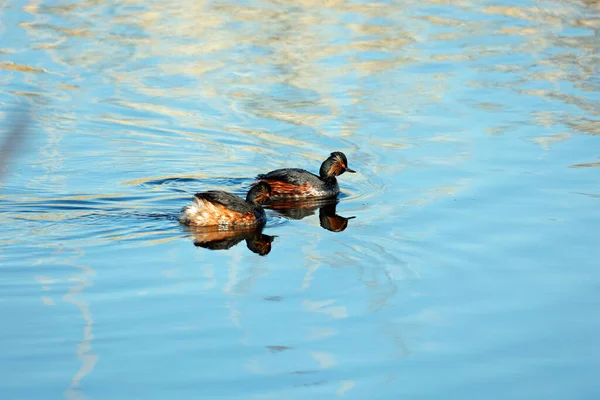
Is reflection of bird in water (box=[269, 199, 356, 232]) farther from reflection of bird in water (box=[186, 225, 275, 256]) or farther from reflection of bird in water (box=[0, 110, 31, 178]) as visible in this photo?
reflection of bird in water (box=[0, 110, 31, 178])

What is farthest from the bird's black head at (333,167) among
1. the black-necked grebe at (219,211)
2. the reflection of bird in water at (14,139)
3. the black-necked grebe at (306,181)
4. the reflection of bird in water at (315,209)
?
the reflection of bird in water at (14,139)

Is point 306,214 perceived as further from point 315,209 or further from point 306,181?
point 306,181

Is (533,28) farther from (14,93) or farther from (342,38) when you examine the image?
(14,93)

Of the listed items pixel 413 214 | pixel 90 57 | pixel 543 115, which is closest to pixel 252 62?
pixel 90 57

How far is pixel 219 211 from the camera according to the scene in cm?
1150

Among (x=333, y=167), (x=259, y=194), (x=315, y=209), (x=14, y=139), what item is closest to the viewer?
(x=14, y=139)

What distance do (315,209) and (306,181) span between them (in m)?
0.51

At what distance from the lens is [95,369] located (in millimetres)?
7074

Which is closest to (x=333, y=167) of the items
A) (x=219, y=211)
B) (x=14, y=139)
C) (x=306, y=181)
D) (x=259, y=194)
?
(x=306, y=181)

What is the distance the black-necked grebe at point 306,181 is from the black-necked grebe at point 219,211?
136cm

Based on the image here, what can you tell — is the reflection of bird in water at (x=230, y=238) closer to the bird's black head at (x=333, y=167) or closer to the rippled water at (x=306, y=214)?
the rippled water at (x=306, y=214)

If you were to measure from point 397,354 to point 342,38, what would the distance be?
52.6 feet

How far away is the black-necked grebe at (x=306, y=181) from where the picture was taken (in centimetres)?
1314

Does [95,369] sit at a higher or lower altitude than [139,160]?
higher
